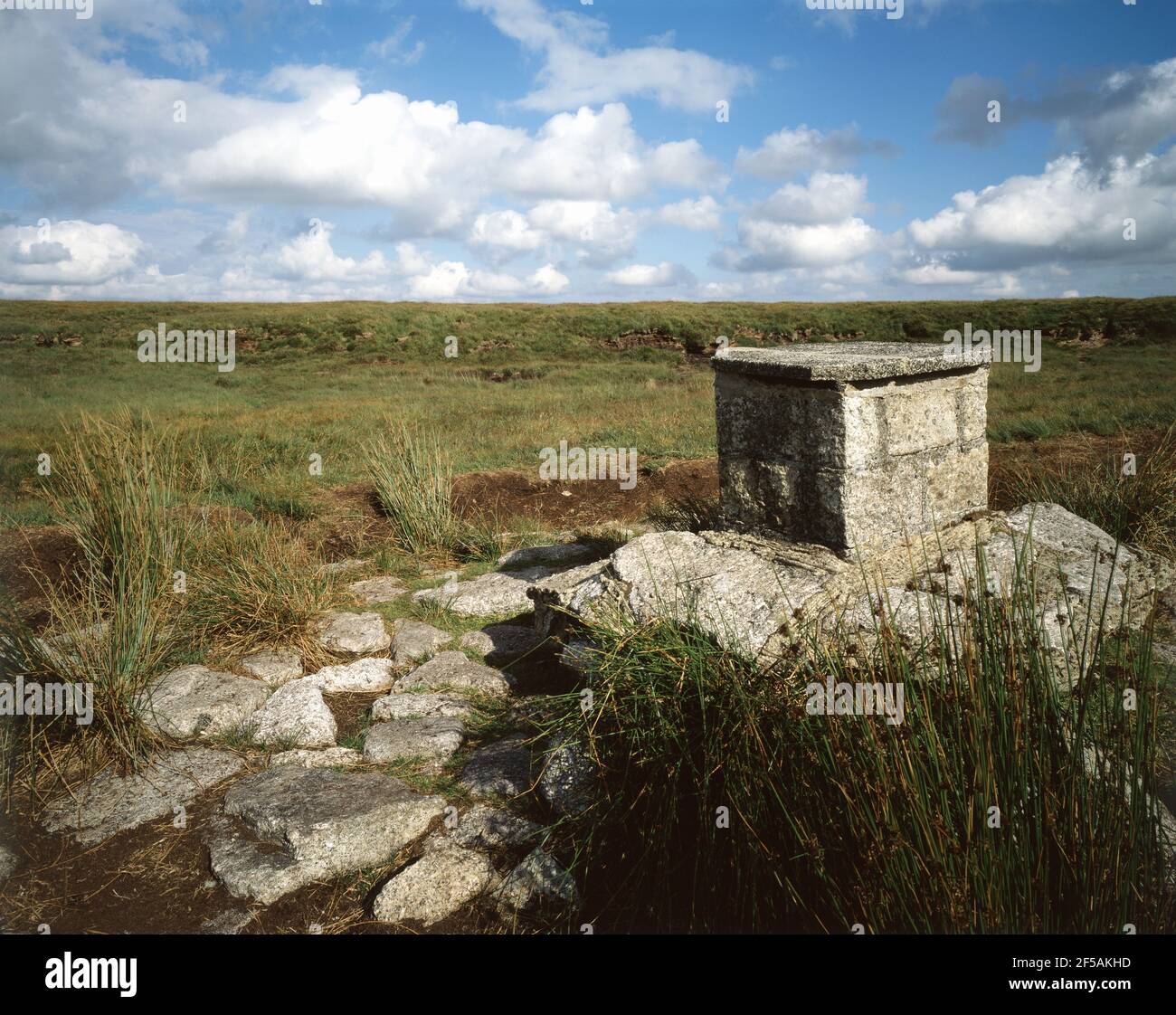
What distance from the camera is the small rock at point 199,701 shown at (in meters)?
4.02

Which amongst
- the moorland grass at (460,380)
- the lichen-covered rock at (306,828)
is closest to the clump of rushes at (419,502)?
the moorland grass at (460,380)

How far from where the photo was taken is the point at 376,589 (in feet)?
20.4

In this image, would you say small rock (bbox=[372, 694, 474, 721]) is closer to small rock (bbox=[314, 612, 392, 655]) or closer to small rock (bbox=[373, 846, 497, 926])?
small rock (bbox=[314, 612, 392, 655])

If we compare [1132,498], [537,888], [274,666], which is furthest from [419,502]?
[1132,498]

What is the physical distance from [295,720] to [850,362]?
346cm

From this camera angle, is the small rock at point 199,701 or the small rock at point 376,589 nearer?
the small rock at point 199,701

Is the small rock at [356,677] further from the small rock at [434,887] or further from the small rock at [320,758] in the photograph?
the small rock at [434,887]

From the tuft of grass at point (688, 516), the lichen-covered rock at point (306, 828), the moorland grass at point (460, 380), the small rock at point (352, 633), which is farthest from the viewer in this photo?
the moorland grass at point (460, 380)

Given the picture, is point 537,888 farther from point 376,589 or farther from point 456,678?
point 376,589

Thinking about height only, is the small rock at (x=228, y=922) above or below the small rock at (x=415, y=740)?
below

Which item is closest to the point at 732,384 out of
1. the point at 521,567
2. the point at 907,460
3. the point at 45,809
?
the point at 907,460

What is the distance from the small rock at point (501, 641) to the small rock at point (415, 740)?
88 centimetres

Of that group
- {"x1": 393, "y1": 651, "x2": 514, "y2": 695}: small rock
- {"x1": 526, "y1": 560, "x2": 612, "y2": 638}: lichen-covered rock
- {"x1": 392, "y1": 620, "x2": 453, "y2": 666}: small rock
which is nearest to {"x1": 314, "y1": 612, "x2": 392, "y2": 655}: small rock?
{"x1": 392, "y1": 620, "x2": 453, "y2": 666}: small rock

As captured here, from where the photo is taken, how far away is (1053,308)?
3284cm
